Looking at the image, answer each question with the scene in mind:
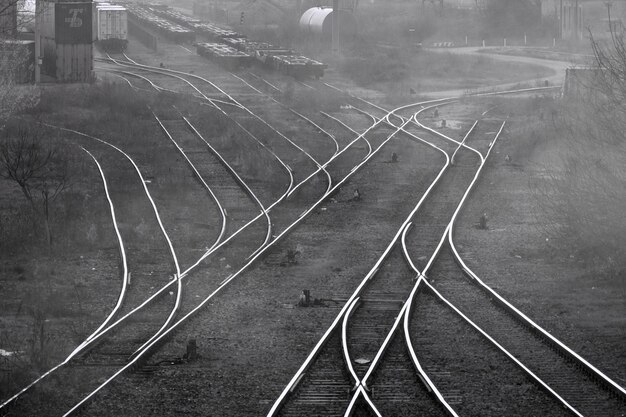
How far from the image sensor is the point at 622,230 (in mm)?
14148

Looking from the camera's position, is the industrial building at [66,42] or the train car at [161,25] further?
the train car at [161,25]

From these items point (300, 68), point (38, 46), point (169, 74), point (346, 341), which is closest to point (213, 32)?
point (169, 74)

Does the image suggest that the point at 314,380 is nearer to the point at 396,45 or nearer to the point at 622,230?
the point at 622,230

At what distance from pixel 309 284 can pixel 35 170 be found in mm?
5833

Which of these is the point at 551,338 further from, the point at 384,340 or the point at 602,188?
the point at 602,188

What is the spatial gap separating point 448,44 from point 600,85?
47.1m

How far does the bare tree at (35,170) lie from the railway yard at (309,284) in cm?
56

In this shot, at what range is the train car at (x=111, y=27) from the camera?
49.7 meters

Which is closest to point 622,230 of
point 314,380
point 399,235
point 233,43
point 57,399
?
point 399,235

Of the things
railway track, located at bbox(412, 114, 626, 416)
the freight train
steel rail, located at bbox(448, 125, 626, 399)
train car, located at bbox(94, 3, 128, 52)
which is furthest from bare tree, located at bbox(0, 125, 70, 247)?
train car, located at bbox(94, 3, 128, 52)

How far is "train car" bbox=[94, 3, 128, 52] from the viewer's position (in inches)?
1956

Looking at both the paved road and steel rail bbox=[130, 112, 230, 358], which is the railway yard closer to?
steel rail bbox=[130, 112, 230, 358]

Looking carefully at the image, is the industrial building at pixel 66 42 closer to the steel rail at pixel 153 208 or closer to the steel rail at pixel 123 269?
the steel rail at pixel 153 208

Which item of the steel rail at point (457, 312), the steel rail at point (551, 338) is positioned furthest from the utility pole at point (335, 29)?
the steel rail at point (551, 338)
